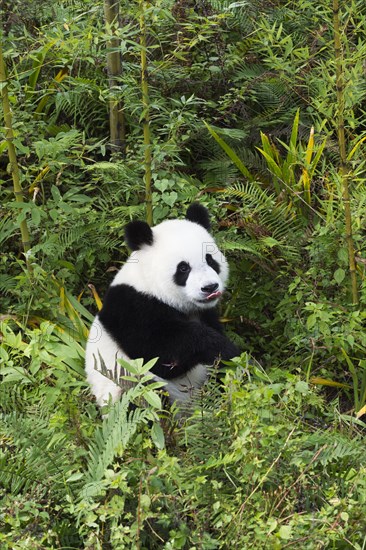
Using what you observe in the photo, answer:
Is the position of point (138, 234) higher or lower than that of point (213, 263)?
higher

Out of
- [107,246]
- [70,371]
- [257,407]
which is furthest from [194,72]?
[257,407]

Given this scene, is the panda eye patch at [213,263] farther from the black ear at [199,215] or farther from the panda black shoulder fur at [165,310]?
the black ear at [199,215]

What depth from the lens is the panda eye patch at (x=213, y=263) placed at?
475 centimetres

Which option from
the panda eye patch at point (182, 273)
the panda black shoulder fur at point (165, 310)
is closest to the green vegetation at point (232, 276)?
the panda black shoulder fur at point (165, 310)

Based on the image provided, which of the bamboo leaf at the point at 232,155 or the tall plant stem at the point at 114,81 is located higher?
the tall plant stem at the point at 114,81

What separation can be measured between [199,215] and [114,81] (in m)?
1.59

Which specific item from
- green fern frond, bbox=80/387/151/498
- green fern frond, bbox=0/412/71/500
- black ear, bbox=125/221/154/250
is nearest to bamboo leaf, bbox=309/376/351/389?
black ear, bbox=125/221/154/250

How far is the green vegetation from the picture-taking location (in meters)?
3.63

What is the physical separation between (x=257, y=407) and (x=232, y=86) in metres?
3.75

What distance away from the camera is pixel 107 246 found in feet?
19.1

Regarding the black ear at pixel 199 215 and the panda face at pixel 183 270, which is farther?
the black ear at pixel 199 215

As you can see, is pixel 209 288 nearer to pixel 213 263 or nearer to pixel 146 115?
pixel 213 263

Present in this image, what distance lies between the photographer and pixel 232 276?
19.1 feet

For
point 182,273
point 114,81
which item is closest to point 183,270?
point 182,273
